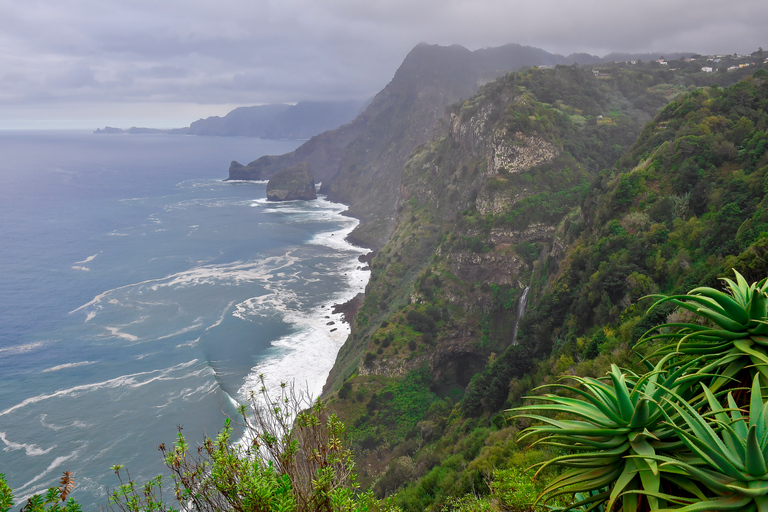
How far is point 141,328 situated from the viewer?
7256cm

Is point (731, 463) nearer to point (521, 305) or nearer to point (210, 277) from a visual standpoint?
point (521, 305)

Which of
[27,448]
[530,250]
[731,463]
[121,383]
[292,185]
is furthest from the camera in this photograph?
[292,185]

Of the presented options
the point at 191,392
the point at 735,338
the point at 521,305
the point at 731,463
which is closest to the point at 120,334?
the point at 191,392

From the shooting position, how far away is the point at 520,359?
39281mm

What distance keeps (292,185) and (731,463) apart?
191943 millimetres

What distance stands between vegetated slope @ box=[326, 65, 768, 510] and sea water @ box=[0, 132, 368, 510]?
11.7 metres

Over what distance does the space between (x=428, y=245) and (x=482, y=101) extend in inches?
1255

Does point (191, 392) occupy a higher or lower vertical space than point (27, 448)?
higher

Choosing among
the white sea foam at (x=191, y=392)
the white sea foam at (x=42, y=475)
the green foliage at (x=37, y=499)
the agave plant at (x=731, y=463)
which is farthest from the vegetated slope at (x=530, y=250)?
the white sea foam at (x=42, y=475)

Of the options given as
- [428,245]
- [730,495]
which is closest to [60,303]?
[428,245]

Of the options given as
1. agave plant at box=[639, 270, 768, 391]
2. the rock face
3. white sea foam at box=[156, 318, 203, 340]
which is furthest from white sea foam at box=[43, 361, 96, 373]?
the rock face

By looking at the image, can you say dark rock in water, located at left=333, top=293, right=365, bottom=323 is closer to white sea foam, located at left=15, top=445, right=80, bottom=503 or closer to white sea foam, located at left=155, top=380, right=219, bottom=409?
white sea foam, located at left=155, top=380, right=219, bottom=409

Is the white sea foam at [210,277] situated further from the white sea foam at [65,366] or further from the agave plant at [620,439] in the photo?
the agave plant at [620,439]

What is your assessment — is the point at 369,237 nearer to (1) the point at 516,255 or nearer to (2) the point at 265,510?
(1) the point at 516,255
